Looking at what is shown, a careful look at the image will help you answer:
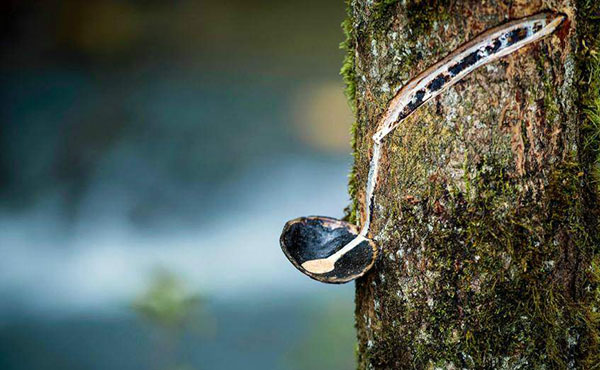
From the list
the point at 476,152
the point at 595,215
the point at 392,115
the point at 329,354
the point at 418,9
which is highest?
the point at 418,9

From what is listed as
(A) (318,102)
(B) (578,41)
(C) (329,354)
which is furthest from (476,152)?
(A) (318,102)

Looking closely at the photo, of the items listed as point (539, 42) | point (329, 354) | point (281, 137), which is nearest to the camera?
point (539, 42)

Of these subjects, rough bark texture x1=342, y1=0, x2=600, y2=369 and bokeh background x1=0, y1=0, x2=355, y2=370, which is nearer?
rough bark texture x1=342, y1=0, x2=600, y2=369

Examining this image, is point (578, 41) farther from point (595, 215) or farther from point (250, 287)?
point (250, 287)

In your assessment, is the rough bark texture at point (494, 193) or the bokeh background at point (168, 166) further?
the bokeh background at point (168, 166)
